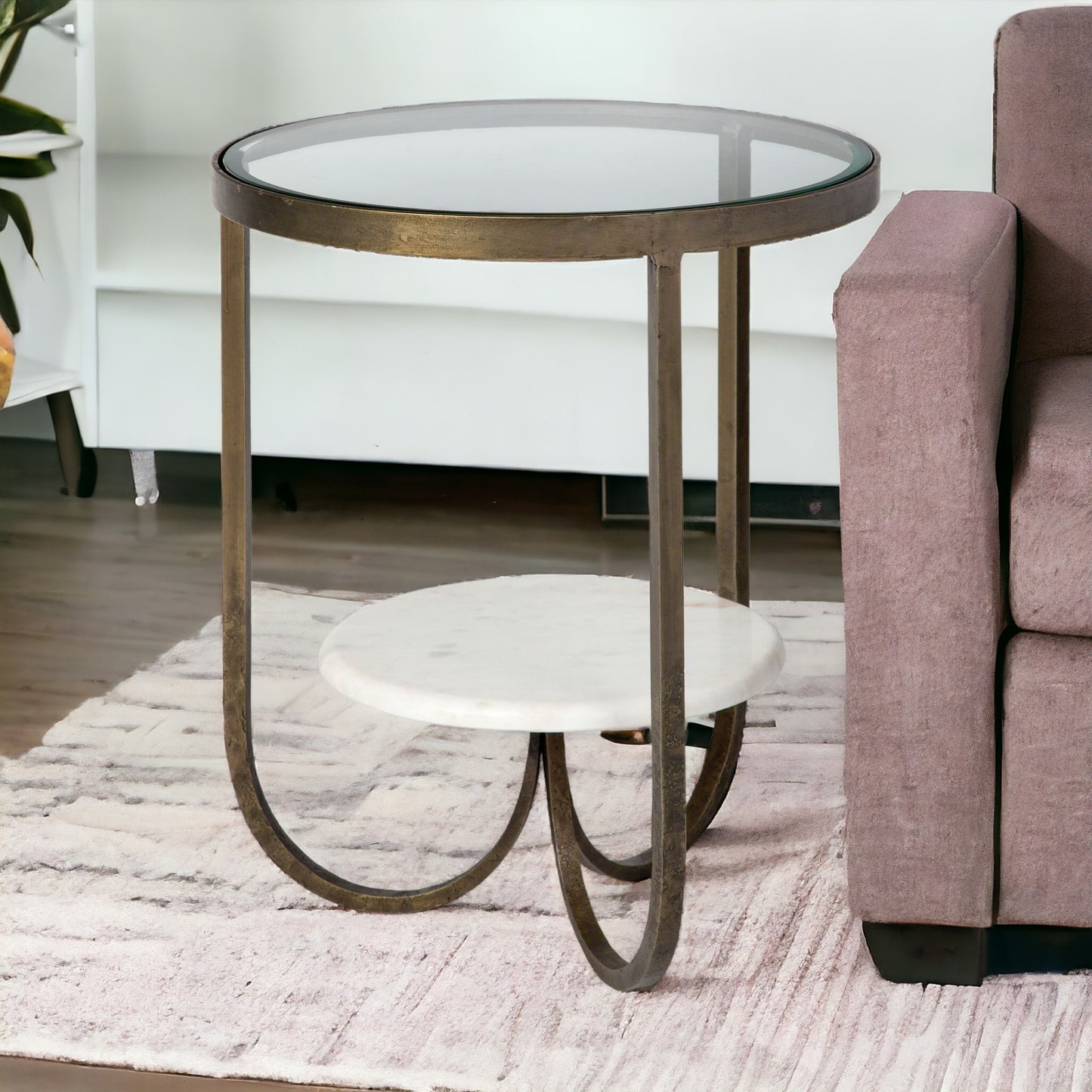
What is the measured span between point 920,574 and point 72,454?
178cm

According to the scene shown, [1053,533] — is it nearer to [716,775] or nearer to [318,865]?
[716,775]

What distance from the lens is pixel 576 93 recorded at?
2.36m

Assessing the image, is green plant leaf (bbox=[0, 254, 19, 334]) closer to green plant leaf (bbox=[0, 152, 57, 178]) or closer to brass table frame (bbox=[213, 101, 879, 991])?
green plant leaf (bbox=[0, 152, 57, 178])

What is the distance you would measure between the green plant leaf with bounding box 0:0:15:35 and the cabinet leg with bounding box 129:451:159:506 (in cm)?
67

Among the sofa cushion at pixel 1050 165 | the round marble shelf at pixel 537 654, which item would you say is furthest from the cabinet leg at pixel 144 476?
the sofa cushion at pixel 1050 165

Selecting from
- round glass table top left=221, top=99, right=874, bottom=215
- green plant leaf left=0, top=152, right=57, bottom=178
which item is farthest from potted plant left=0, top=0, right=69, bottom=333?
round glass table top left=221, top=99, right=874, bottom=215

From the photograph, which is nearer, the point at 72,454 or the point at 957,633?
the point at 957,633

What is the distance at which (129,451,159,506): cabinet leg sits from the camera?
245cm

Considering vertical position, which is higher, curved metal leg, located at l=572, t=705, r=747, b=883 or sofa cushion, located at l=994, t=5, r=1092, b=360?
sofa cushion, located at l=994, t=5, r=1092, b=360

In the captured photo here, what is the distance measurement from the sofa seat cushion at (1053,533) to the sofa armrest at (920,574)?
0.07 feet

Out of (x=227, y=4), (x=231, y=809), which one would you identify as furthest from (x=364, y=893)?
(x=227, y=4)

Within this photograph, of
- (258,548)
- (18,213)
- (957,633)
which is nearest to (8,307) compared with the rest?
(18,213)

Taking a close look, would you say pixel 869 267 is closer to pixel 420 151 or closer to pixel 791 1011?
pixel 420 151

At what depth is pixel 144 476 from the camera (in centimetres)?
246
